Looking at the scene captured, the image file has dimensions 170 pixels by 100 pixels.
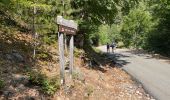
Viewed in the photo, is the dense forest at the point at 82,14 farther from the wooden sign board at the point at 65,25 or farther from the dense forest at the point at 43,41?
the wooden sign board at the point at 65,25

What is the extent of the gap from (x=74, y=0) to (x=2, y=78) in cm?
1229

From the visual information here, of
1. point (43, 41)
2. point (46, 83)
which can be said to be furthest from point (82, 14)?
point (46, 83)

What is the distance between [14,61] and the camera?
12352mm

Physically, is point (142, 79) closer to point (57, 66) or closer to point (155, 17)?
point (57, 66)

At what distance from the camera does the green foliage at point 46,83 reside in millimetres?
10008

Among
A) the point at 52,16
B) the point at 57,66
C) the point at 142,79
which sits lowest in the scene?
the point at 142,79

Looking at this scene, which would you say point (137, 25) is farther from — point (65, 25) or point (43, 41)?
point (65, 25)

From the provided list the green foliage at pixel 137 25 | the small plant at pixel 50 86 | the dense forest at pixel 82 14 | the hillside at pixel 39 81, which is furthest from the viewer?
the green foliage at pixel 137 25

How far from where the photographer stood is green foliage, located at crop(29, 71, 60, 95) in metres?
10.0

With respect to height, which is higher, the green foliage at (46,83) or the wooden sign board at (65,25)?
the wooden sign board at (65,25)

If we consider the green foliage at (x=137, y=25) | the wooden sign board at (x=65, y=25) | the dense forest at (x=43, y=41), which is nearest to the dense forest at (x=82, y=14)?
the dense forest at (x=43, y=41)

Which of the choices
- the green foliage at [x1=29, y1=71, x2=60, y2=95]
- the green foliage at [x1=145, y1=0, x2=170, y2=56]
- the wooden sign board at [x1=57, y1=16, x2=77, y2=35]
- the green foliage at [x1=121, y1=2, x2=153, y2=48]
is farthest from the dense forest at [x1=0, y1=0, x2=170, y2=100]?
the green foliage at [x1=121, y1=2, x2=153, y2=48]

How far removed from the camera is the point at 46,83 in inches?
401

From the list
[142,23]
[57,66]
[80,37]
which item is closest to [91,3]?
[80,37]
